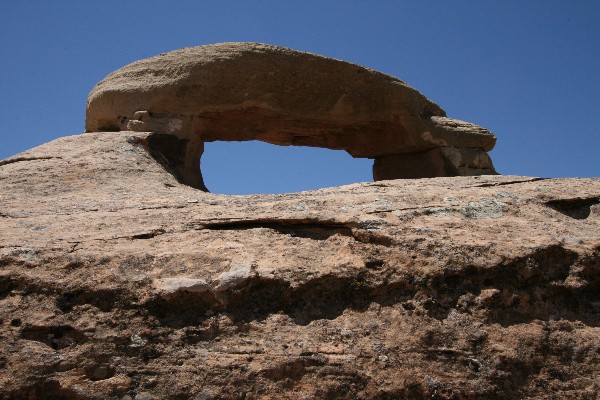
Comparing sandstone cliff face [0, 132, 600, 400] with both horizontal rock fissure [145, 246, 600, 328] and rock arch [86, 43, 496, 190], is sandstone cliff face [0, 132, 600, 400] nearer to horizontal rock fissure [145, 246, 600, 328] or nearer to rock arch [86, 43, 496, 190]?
horizontal rock fissure [145, 246, 600, 328]

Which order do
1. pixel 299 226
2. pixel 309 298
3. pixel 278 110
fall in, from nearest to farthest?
pixel 309 298, pixel 299 226, pixel 278 110

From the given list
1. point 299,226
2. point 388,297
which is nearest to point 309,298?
point 388,297

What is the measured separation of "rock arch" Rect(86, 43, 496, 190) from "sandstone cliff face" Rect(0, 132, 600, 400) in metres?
3.14

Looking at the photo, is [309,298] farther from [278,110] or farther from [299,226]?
[278,110]

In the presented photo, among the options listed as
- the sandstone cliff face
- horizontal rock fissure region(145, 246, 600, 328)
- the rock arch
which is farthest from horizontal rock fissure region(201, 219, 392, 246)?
the rock arch

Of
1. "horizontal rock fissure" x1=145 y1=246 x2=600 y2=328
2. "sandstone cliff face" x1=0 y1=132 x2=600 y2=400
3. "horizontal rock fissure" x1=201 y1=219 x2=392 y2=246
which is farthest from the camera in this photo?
"horizontal rock fissure" x1=201 y1=219 x2=392 y2=246

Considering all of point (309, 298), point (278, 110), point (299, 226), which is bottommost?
point (309, 298)

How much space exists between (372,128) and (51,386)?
19.3 ft

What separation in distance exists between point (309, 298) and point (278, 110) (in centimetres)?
438

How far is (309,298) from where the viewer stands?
10.00ft

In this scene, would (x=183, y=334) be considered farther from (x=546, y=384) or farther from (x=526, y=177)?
(x=526, y=177)

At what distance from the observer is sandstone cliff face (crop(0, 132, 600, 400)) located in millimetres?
2689

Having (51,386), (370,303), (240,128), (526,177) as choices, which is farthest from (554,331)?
(240,128)

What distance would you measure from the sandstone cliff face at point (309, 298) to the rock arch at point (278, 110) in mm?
3135
